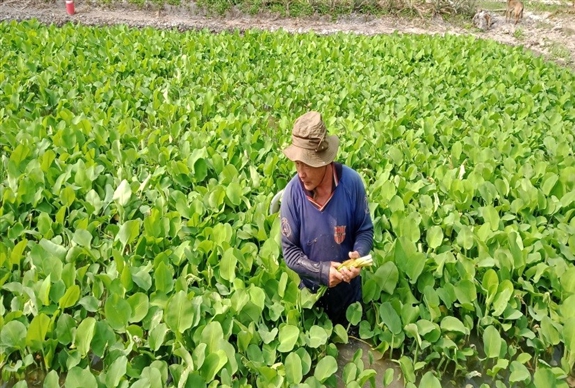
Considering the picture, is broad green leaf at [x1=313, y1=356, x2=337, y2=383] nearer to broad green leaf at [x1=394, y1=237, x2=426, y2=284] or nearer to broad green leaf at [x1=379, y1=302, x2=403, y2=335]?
broad green leaf at [x1=379, y1=302, x2=403, y2=335]

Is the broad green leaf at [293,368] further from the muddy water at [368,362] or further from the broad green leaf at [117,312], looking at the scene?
the broad green leaf at [117,312]

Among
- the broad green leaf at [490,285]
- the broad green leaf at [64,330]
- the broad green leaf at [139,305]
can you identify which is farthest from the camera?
the broad green leaf at [490,285]

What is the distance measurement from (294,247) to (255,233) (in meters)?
0.78

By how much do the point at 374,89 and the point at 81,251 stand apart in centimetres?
410

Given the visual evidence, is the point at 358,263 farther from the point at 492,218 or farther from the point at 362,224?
the point at 492,218

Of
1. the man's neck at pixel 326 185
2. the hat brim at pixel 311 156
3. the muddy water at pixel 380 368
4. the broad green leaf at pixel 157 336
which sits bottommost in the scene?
the muddy water at pixel 380 368

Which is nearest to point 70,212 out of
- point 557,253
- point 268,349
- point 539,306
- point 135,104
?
point 268,349

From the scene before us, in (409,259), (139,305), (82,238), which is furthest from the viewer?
(82,238)

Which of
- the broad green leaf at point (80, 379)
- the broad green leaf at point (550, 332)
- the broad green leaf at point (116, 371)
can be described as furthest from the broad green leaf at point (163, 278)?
the broad green leaf at point (550, 332)

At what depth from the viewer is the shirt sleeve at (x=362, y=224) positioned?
233 centimetres

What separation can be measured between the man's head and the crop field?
2.63ft

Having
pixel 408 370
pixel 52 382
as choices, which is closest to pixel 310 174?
pixel 408 370

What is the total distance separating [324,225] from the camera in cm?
232

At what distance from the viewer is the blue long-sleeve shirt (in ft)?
7.52
